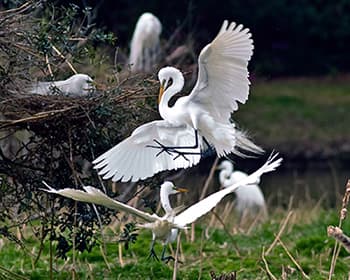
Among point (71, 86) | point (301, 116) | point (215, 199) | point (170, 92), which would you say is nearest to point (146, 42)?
point (71, 86)

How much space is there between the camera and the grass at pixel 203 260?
259 inches

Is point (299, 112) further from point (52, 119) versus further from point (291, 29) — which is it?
point (52, 119)

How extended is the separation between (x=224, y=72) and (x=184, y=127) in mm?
446

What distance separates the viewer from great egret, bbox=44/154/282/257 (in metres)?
4.61

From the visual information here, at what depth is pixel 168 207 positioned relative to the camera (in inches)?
215

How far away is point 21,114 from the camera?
5523mm

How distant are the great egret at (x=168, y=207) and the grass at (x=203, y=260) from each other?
1145 millimetres

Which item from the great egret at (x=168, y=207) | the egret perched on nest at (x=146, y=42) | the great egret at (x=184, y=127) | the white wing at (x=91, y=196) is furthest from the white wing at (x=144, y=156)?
the egret perched on nest at (x=146, y=42)

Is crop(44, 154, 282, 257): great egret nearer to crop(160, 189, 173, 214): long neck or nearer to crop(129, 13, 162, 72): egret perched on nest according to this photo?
crop(160, 189, 173, 214): long neck

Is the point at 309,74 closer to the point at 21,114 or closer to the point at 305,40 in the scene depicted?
the point at 305,40

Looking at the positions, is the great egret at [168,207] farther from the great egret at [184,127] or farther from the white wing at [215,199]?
the great egret at [184,127]

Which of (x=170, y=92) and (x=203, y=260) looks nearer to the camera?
(x=170, y=92)

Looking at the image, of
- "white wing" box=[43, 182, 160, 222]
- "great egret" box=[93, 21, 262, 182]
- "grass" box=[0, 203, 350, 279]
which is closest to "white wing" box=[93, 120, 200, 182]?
"great egret" box=[93, 21, 262, 182]

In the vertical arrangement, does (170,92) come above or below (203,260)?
above
